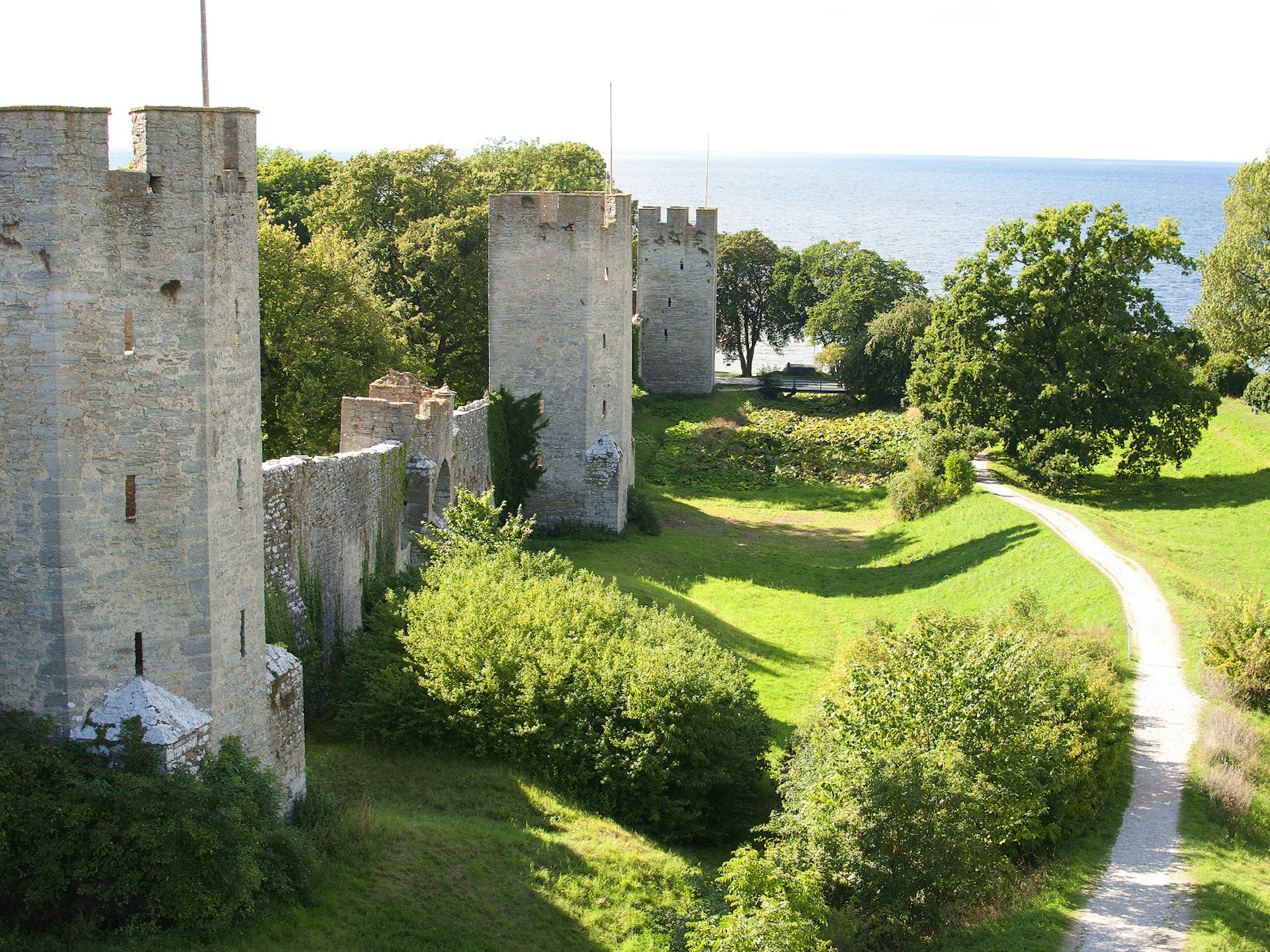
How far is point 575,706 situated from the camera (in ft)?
50.5

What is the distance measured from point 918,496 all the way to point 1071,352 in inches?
223

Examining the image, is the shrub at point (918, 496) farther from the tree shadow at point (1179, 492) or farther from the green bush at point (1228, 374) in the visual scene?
the green bush at point (1228, 374)

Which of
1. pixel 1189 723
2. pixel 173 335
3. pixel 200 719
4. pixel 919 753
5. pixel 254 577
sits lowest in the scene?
pixel 1189 723

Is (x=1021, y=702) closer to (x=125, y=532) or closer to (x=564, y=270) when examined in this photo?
(x=125, y=532)

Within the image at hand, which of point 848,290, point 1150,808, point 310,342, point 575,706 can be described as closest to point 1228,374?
point 848,290

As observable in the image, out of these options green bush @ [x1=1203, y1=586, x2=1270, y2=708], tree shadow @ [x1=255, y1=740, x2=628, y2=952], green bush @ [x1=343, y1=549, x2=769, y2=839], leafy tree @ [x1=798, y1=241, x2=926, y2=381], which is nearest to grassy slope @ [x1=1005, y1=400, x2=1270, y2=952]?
green bush @ [x1=1203, y1=586, x2=1270, y2=708]

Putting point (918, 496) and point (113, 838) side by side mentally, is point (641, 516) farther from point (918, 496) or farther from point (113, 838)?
point (113, 838)

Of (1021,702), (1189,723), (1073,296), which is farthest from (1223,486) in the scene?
(1021,702)

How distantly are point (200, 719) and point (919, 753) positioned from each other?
A: 7414 millimetres

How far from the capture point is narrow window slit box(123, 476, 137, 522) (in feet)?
35.1

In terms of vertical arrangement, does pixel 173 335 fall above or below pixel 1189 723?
above

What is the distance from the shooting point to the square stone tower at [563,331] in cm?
2795

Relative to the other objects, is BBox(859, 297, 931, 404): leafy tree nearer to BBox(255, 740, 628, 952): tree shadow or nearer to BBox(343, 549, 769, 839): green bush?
BBox(343, 549, 769, 839): green bush

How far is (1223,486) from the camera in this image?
3291 centimetres
